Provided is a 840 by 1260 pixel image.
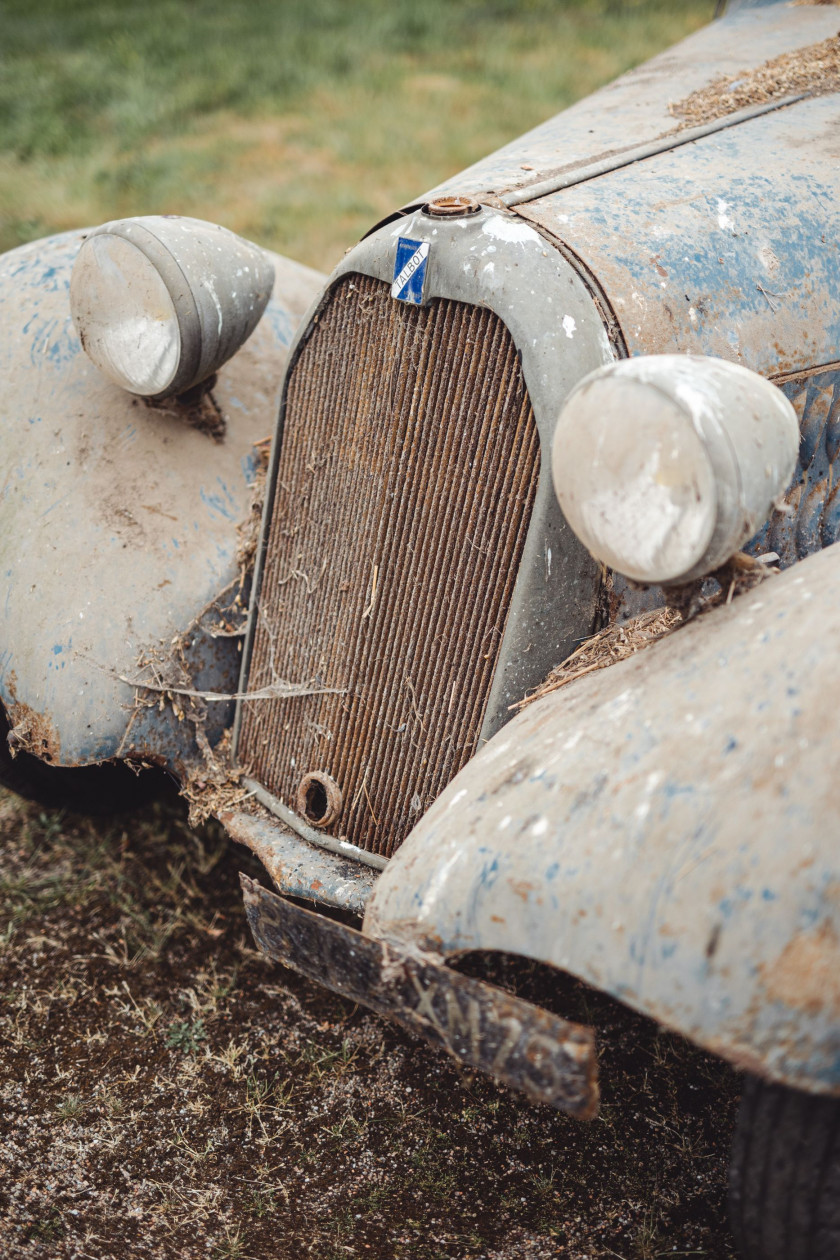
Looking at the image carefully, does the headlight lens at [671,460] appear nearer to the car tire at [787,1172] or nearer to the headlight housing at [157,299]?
the car tire at [787,1172]

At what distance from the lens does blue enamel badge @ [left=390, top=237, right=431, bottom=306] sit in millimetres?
1854

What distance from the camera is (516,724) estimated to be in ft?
5.66

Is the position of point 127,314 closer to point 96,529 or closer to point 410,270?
point 96,529

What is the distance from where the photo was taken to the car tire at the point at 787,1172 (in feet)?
4.51

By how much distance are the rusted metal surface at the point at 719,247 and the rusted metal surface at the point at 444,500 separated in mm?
129

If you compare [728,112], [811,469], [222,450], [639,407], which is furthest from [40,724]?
[728,112]

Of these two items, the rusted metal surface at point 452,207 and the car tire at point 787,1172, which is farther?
the rusted metal surface at point 452,207

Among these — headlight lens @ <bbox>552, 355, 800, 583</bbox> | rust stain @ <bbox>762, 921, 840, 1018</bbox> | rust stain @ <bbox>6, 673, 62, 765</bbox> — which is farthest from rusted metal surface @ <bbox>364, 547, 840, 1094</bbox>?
rust stain @ <bbox>6, 673, 62, 765</bbox>

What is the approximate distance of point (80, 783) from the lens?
2.48 metres

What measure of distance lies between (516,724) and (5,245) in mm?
5088

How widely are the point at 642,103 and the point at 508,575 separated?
1488mm

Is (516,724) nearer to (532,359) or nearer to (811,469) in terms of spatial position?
(532,359)

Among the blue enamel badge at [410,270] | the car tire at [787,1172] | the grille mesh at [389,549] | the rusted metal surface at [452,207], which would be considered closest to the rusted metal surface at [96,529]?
the grille mesh at [389,549]

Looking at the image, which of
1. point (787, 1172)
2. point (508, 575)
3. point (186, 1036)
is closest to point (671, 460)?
point (508, 575)
